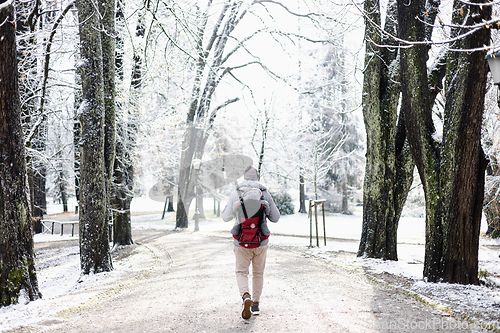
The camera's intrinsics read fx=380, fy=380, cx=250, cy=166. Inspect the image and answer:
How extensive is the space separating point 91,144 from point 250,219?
16.4 ft

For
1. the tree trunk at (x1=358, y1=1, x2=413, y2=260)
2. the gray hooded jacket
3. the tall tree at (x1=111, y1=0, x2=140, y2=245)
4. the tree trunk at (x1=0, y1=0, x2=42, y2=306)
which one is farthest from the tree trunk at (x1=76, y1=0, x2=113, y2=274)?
the tree trunk at (x1=358, y1=1, x2=413, y2=260)

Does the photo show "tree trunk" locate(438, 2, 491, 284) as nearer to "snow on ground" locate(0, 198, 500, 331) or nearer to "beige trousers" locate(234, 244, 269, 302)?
"snow on ground" locate(0, 198, 500, 331)

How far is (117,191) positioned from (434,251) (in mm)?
11078

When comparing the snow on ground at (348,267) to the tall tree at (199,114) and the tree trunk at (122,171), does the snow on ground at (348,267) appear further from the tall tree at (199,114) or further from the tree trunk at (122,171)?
the tall tree at (199,114)

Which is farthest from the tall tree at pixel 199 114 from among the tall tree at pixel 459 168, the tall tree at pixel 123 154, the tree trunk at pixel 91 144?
the tall tree at pixel 459 168

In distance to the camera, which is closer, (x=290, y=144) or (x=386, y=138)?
(x=386, y=138)

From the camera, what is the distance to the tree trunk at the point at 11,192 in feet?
18.1

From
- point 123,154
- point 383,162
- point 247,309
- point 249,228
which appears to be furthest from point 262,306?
point 123,154

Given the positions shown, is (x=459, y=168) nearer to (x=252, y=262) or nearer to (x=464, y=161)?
(x=464, y=161)

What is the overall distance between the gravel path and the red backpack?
0.94 meters

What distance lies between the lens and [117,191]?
1400 centimetres

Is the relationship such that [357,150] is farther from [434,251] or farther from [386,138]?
[434,251]

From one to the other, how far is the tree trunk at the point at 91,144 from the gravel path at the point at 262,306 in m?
0.97

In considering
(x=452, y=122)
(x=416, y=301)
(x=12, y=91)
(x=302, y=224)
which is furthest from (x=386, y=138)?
(x=302, y=224)
